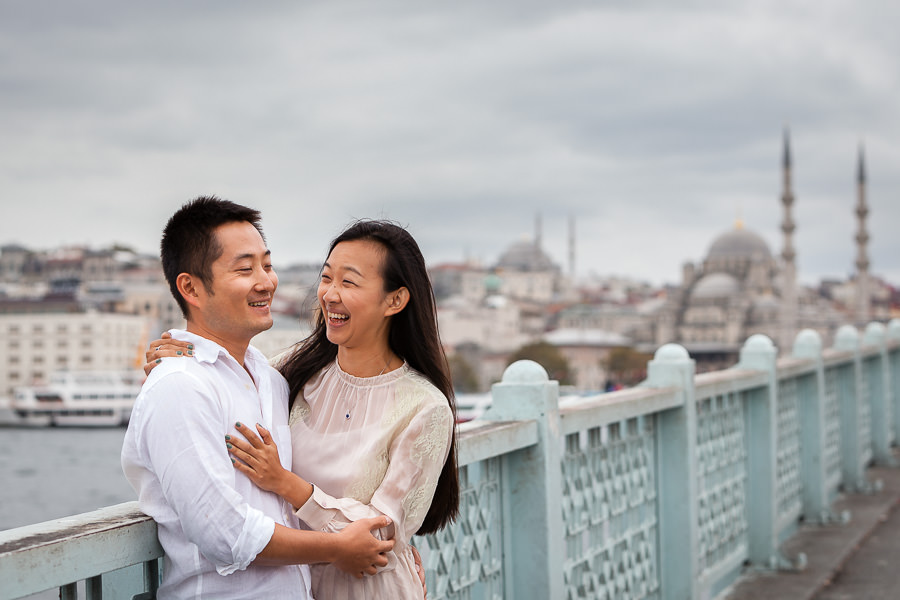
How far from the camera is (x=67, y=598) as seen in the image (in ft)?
5.10

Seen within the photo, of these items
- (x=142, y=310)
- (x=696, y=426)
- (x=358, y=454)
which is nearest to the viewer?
(x=358, y=454)

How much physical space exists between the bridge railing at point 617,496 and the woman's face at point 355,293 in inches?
19.7

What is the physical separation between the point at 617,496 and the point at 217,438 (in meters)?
1.99

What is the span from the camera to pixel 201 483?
1548 millimetres

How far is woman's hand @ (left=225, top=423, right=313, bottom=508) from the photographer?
1.66 m

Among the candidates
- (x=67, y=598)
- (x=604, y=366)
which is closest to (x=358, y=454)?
(x=67, y=598)

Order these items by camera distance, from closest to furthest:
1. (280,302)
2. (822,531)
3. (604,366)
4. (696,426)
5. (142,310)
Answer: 1. (696,426)
2. (822,531)
3. (604,366)
4. (142,310)
5. (280,302)

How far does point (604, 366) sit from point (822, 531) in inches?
3346

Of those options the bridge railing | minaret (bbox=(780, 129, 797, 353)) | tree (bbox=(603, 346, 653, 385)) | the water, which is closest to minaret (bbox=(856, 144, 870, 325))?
minaret (bbox=(780, 129, 797, 353))

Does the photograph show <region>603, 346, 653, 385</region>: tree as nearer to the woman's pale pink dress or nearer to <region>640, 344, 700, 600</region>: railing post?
<region>640, 344, 700, 600</region>: railing post

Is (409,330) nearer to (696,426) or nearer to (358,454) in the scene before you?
(358,454)

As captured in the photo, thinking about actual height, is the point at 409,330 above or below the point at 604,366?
above

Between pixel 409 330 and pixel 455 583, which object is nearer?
pixel 409 330

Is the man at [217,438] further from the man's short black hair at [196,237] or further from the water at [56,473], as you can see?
the water at [56,473]
